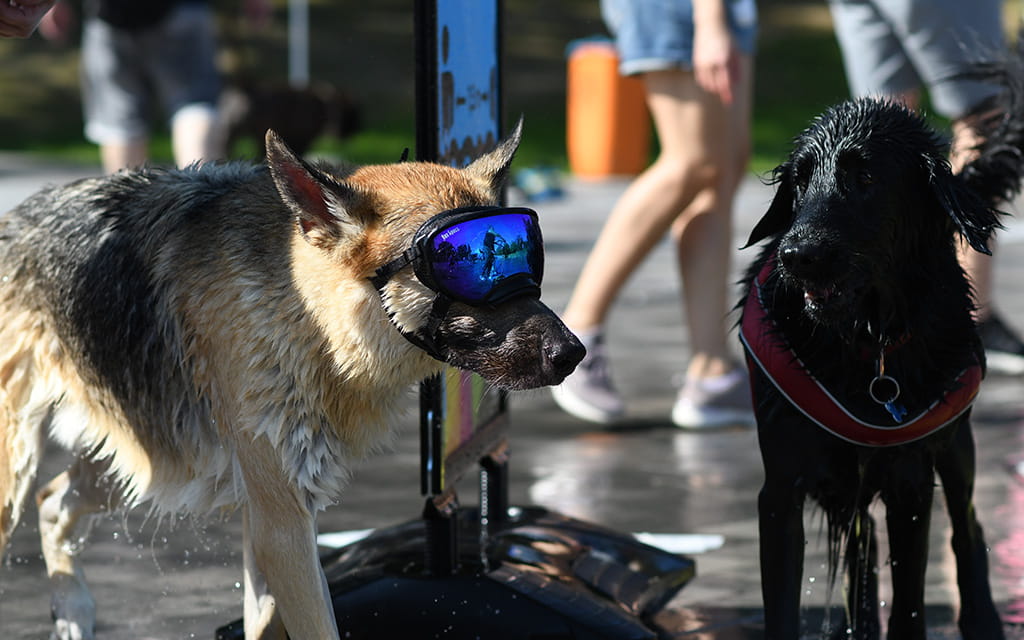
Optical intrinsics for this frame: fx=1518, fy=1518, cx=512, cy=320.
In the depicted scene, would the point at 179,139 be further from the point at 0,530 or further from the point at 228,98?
the point at 228,98

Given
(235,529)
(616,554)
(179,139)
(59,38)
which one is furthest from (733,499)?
(59,38)

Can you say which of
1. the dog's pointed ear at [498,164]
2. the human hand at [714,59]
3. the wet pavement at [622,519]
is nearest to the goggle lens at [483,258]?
the dog's pointed ear at [498,164]

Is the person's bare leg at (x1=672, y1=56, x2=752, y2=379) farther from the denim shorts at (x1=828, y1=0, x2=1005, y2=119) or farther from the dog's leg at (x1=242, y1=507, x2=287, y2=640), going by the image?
the dog's leg at (x1=242, y1=507, x2=287, y2=640)

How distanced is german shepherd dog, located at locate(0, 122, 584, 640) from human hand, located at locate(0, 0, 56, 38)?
408 millimetres

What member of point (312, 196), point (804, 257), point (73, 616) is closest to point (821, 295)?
point (804, 257)

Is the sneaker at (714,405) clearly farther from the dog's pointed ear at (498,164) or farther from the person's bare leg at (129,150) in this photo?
the person's bare leg at (129,150)

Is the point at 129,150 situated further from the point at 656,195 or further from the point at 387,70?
the point at 387,70

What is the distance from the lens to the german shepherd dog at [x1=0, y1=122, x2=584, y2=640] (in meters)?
3.09

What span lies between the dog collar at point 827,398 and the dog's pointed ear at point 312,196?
96cm

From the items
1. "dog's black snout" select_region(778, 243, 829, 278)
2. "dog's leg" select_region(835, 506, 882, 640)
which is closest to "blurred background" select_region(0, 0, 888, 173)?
"dog's leg" select_region(835, 506, 882, 640)

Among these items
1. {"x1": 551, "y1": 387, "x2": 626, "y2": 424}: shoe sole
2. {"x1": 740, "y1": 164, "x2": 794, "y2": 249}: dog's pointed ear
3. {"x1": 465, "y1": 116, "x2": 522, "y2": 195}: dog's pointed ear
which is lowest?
{"x1": 551, "y1": 387, "x2": 626, "y2": 424}: shoe sole

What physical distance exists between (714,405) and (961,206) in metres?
3.32

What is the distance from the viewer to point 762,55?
1032 inches

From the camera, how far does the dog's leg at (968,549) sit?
3.53 meters
